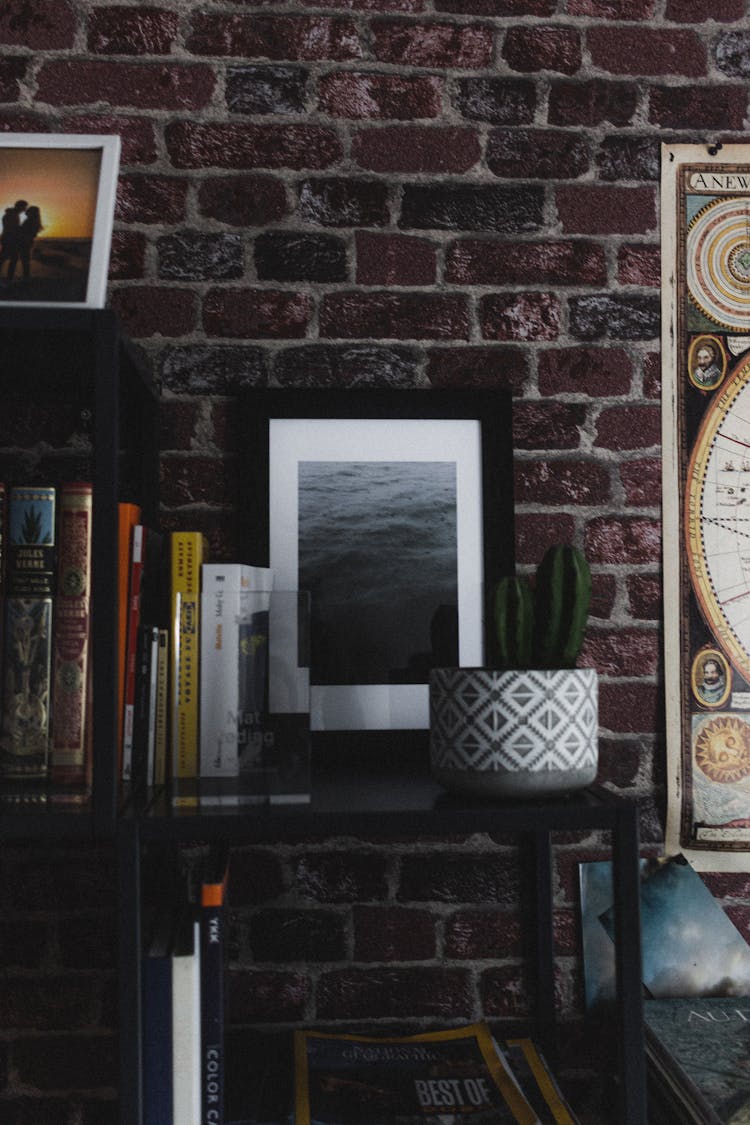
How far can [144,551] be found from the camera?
116 cm

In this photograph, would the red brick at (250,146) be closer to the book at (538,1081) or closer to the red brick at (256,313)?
the red brick at (256,313)

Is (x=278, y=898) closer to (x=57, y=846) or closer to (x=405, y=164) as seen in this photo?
(x=57, y=846)

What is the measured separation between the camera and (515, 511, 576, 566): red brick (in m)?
1.43

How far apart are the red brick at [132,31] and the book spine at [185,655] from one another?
840 mm

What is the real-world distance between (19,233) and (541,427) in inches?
32.2

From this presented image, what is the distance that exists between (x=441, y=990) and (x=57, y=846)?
64cm

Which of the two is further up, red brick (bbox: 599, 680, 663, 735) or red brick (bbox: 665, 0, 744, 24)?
red brick (bbox: 665, 0, 744, 24)

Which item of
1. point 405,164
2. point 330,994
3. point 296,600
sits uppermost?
point 405,164

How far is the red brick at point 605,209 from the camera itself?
1452 millimetres

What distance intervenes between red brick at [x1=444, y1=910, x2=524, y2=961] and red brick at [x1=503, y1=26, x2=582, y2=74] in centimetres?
138

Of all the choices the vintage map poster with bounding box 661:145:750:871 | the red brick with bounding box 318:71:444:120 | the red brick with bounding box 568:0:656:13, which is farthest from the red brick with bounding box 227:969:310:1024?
the red brick with bounding box 568:0:656:13

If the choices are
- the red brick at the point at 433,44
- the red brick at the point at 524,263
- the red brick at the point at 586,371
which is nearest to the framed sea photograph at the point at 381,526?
the red brick at the point at 586,371

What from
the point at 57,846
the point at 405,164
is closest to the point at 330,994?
the point at 57,846

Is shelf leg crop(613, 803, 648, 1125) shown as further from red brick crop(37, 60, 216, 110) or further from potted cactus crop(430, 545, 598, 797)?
red brick crop(37, 60, 216, 110)
